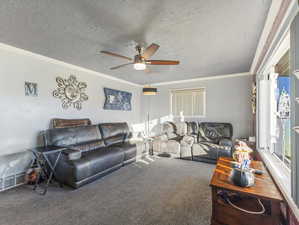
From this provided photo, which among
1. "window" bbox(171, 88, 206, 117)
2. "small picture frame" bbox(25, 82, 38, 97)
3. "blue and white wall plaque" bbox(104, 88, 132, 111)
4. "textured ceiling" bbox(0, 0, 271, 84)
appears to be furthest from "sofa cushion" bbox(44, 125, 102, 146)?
"window" bbox(171, 88, 206, 117)

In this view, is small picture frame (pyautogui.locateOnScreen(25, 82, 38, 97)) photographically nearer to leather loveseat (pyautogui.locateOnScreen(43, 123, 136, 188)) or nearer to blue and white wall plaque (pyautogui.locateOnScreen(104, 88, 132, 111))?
leather loveseat (pyautogui.locateOnScreen(43, 123, 136, 188))

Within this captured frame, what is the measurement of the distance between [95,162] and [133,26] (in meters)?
2.36

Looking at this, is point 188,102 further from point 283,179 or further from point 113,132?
point 283,179

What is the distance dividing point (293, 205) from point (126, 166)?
296 centimetres

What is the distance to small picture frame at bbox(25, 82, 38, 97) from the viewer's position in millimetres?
2823

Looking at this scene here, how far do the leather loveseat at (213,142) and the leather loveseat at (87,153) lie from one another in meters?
1.79

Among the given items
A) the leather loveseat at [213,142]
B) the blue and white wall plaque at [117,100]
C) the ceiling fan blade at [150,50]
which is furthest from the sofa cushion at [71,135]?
the leather loveseat at [213,142]

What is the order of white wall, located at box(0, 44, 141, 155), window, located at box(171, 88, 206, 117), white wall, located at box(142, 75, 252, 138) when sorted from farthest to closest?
window, located at box(171, 88, 206, 117) < white wall, located at box(142, 75, 252, 138) < white wall, located at box(0, 44, 141, 155)

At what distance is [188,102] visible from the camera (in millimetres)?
5227

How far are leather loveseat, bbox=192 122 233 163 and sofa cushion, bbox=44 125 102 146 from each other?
268cm

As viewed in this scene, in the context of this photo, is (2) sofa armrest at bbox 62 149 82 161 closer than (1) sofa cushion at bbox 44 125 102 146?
Yes

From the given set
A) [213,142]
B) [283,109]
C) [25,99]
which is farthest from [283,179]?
[25,99]

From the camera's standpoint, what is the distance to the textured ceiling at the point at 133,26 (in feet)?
5.23

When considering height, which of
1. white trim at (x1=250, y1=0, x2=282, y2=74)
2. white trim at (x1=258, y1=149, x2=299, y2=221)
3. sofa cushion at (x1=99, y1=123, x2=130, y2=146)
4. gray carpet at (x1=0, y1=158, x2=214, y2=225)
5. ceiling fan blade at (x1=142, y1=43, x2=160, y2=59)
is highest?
white trim at (x1=250, y1=0, x2=282, y2=74)
